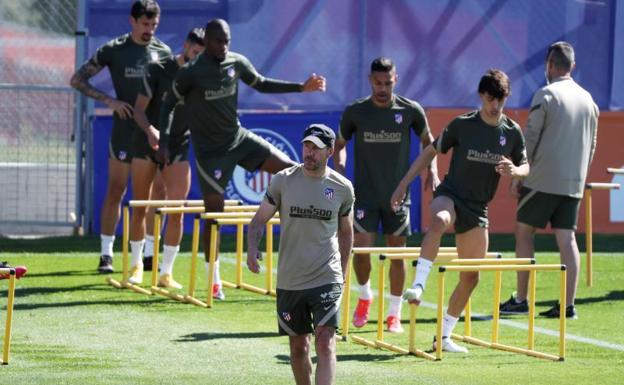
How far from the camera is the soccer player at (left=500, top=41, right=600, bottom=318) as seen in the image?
13.4m

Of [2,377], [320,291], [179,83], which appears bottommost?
[2,377]

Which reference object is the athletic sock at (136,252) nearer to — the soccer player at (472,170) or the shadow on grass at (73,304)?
the shadow on grass at (73,304)

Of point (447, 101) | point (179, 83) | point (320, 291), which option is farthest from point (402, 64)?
point (320, 291)

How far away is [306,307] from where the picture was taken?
355 inches

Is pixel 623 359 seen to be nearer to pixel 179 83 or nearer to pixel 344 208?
pixel 344 208

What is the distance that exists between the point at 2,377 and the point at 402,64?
1028cm

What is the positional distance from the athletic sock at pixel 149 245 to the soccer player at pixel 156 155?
339 mm

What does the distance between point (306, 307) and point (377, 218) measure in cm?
362

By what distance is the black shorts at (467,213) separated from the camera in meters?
11.3

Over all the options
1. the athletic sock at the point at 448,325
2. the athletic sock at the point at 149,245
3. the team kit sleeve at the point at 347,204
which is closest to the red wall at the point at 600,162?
the athletic sock at the point at 149,245

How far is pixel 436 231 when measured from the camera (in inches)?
436

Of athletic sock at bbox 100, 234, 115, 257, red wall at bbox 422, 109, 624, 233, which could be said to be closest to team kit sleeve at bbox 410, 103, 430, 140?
athletic sock at bbox 100, 234, 115, 257

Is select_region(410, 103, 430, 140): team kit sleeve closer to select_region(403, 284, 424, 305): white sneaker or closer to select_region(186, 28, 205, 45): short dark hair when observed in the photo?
select_region(403, 284, 424, 305): white sneaker

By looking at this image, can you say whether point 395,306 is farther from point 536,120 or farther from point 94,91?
point 94,91
